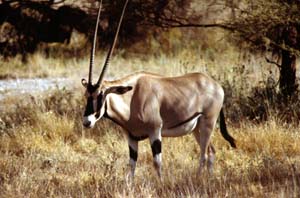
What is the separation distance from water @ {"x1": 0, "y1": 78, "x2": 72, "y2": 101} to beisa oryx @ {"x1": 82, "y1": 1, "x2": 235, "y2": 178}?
16.4 feet

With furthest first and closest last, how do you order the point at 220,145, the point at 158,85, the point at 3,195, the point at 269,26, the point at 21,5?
the point at 21,5
the point at 269,26
the point at 220,145
the point at 158,85
the point at 3,195

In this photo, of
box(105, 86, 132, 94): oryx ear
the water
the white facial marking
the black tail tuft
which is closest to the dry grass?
the black tail tuft

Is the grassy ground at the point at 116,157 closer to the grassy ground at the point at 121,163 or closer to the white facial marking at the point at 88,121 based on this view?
the grassy ground at the point at 121,163

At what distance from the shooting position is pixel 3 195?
Answer: 6449 mm

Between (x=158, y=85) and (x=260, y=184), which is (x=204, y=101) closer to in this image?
(x=158, y=85)

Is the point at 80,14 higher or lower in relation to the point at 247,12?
lower

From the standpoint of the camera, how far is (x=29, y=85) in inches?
532

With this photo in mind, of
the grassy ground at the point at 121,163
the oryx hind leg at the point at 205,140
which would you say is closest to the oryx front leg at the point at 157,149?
the grassy ground at the point at 121,163

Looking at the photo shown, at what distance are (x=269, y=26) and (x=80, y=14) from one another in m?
7.13

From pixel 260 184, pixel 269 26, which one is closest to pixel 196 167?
pixel 260 184

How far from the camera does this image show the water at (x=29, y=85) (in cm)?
1263

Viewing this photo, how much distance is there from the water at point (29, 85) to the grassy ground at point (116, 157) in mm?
704

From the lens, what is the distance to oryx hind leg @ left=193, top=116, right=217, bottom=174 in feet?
24.5

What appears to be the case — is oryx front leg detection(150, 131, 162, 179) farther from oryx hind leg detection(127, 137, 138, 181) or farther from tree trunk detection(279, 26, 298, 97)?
tree trunk detection(279, 26, 298, 97)
